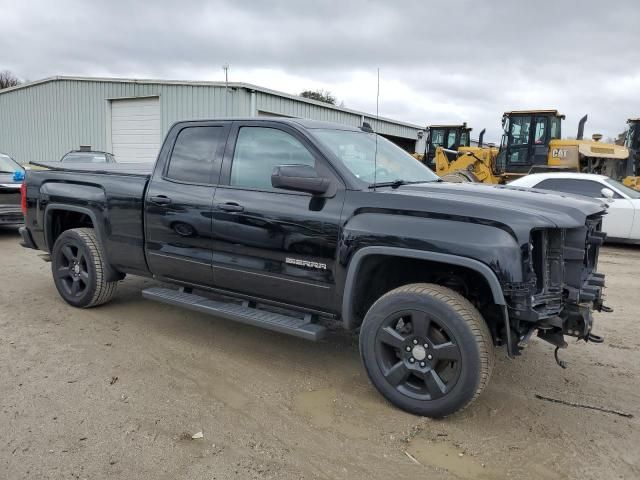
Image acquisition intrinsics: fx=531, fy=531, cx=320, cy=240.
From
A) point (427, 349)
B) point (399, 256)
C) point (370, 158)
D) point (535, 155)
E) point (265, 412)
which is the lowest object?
point (265, 412)

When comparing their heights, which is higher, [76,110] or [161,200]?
[76,110]

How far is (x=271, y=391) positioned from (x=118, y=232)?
2.25m

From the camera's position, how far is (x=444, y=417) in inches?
132

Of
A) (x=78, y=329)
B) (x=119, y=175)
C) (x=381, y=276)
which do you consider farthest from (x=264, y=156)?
(x=78, y=329)

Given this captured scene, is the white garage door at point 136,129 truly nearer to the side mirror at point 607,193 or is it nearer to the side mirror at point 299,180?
the side mirror at point 607,193

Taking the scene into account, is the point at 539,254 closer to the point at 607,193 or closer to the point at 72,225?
the point at 72,225

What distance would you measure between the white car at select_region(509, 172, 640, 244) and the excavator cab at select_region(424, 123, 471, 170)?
10182 millimetres

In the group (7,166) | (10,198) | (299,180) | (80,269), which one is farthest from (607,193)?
(7,166)

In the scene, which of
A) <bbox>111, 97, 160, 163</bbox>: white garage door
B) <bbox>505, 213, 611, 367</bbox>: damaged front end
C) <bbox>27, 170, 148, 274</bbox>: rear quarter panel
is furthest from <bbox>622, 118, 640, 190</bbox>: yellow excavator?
<bbox>111, 97, 160, 163</bbox>: white garage door

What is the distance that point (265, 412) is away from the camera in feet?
11.2

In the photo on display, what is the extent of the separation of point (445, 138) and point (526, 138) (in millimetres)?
5316

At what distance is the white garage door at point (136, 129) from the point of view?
20422 millimetres

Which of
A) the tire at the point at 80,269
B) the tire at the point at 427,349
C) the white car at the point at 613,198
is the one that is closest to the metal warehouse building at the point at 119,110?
the white car at the point at 613,198

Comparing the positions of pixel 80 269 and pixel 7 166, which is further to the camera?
pixel 7 166
